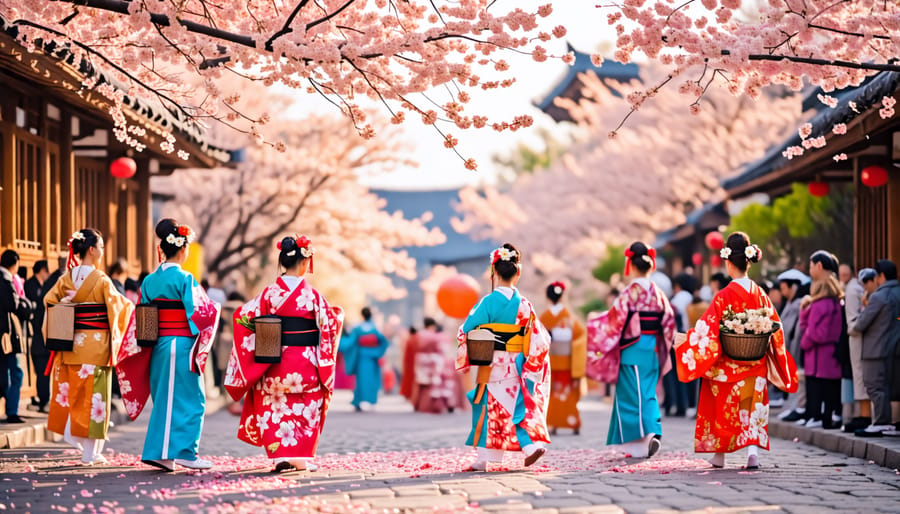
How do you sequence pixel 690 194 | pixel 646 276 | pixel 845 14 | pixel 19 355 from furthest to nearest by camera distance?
pixel 690 194 < pixel 19 355 < pixel 646 276 < pixel 845 14

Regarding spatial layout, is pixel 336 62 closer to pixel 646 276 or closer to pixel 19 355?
pixel 646 276

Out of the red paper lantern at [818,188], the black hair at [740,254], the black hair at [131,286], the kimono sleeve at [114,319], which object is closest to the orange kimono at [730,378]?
the black hair at [740,254]

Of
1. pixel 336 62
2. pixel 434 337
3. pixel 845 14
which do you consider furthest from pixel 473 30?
pixel 434 337

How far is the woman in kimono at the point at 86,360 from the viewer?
9602mm

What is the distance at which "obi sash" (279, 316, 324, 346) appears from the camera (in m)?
9.15

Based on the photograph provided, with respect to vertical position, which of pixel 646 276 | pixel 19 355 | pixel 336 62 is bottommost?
pixel 19 355

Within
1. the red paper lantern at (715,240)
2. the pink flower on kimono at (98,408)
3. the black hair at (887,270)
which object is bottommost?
the pink flower on kimono at (98,408)

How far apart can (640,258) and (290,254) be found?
3.51 m

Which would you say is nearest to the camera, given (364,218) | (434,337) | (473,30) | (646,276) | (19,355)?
(473,30)

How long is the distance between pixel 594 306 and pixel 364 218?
713 cm

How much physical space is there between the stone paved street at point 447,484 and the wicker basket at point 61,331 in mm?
953

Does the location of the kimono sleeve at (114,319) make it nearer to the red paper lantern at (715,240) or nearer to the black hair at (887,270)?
the black hair at (887,270)

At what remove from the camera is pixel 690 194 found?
98.8 feet

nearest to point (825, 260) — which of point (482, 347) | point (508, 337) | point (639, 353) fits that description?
point (639, 353)
